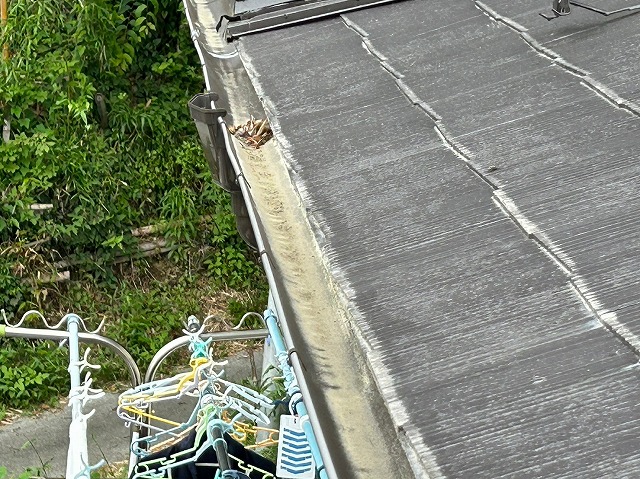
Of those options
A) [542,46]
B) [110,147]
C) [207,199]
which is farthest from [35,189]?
[542,46]

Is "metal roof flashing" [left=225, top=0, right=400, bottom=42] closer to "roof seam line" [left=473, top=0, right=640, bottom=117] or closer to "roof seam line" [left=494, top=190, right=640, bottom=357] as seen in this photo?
"roof seam line" [left=473, top=0, right=640, bottom=117]

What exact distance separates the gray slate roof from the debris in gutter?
22 cm

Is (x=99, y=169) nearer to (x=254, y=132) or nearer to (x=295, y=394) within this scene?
(x=254, y=132)

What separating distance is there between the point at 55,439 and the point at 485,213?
18.8 feet

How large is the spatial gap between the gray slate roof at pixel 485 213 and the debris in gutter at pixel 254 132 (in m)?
0.22

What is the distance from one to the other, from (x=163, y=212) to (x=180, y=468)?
5.48m

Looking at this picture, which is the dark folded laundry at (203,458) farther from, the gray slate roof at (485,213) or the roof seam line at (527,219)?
the roof seam line at (527,219)

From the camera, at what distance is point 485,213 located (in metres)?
1.90

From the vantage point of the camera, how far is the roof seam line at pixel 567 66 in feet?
7.11

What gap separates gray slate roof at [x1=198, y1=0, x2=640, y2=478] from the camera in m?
1.37

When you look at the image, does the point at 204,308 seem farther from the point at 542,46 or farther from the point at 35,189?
the point at 542,46

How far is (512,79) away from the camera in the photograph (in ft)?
8.04

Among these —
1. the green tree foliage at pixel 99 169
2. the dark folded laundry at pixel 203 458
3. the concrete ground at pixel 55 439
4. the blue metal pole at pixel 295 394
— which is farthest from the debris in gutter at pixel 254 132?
the green tree foliage at pixel 99 169

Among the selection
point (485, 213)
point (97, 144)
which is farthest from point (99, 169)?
point (485, 213)
